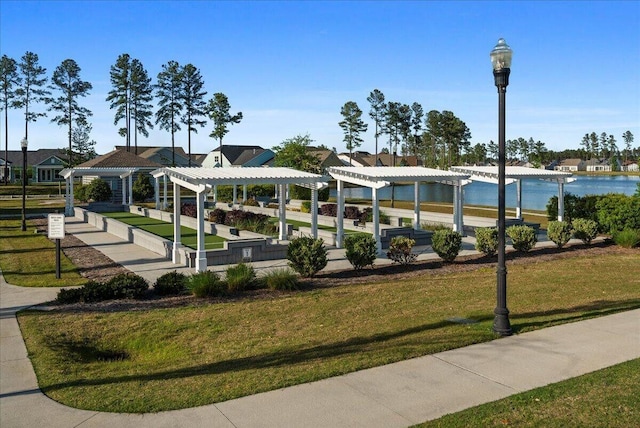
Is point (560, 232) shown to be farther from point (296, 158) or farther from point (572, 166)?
point (572, 166)

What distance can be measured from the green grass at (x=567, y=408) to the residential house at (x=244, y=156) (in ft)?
214

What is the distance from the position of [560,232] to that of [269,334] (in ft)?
42.1

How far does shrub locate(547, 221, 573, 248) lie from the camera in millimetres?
18297

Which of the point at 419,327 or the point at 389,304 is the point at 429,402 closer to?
the point at 419,327

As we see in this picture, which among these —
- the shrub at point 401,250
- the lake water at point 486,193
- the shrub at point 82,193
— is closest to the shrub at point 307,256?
the shrub at point 401,250

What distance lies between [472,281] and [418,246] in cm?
733

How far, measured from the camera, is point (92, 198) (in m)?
39.3

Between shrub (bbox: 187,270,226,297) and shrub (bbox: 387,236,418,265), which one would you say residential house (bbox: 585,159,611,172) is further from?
shrub (bbox: 187,270,226,297)

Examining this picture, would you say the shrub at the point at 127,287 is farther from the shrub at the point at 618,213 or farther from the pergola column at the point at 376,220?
the shrub at the point at 618,213

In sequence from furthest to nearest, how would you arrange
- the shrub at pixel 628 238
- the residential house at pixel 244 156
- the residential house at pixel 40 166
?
the residential house at pixel 244 156
the residential house at pixel 40 166
the shrub at pixel 628 238

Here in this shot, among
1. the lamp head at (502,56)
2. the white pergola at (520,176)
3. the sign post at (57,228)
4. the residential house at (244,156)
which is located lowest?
the sign post at (57,228)

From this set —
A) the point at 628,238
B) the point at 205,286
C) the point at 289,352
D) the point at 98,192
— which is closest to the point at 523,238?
the point at 628,238

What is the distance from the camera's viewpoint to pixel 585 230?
19.1m

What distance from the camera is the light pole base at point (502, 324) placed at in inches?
330
